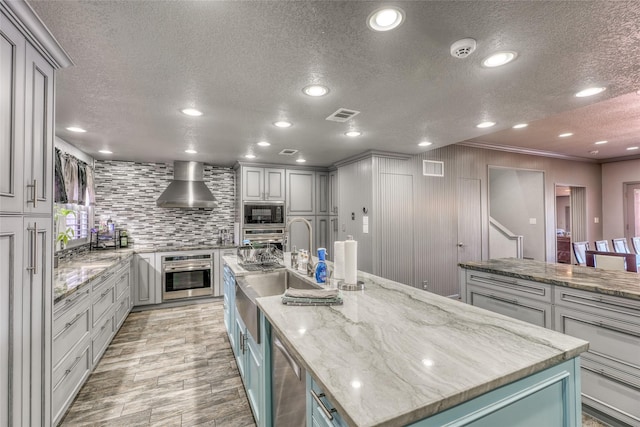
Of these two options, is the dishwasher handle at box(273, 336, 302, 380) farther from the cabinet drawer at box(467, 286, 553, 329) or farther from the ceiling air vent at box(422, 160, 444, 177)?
the ceiling air vent at box(422, 160, 444, 177)

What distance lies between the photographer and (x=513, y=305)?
2.39 metres

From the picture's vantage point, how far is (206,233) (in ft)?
17.0

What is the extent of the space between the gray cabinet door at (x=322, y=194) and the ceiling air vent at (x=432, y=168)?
1.80m

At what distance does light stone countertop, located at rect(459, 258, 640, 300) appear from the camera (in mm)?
1823

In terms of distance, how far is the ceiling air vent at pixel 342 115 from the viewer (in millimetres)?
2443

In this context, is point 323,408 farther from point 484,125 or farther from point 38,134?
point 484,125

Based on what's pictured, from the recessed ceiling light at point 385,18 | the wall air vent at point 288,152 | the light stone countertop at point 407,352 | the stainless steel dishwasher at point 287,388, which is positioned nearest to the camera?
the light stone countertop at point 407,352

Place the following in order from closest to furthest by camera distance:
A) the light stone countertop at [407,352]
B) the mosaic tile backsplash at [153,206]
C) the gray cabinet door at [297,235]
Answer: the light stone countertop at [407,352] → the mosaic tile backsplash at [153,206] → the gray cabinet door at [297,235]

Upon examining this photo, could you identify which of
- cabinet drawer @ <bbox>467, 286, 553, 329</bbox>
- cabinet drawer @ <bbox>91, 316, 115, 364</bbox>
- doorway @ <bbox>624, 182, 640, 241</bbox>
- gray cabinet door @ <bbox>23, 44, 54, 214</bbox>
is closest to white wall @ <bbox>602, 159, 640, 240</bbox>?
doorway @ <bbox>624, 182, 640, 241</bbox>

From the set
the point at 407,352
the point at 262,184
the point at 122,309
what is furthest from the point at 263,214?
the point at 407,352

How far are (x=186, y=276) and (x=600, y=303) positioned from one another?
4.69 meters

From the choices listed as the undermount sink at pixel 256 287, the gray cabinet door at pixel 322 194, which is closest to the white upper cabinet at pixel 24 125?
the undermount sink at pixel 256 287

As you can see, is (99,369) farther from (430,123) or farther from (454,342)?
(430,123)

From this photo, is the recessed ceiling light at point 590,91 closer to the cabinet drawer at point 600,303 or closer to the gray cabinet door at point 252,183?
the cabinet drawer at point 600,303
